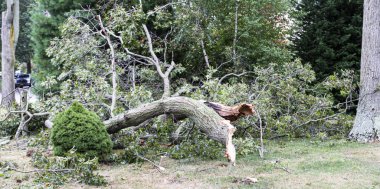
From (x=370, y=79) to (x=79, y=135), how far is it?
454cm

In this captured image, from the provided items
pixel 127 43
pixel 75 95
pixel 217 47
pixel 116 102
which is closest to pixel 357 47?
pixel 217 47

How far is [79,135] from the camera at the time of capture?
459 centimetres

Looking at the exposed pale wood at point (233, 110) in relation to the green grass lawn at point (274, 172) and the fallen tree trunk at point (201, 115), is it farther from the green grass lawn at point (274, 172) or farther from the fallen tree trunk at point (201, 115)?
the green grass lawn at point (274, 172)

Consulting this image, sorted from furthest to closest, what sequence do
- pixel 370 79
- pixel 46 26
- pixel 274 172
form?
pixel 46 26, pixel 370 79, pixel 274 172

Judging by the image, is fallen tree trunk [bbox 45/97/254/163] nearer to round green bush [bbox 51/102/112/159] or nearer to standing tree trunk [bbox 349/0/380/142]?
round green bush [bbox 51/102/112/159]

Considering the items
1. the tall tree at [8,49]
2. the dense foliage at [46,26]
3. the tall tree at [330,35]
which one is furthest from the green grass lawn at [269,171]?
the dense foliage at [46,26]

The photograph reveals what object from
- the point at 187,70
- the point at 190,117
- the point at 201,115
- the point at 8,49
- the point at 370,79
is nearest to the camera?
the point at 201,115

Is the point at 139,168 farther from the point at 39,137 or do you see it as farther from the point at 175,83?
the point at 175,83

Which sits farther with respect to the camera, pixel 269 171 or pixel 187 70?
pixel 187 70

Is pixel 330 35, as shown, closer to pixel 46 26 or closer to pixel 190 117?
pixel 190 117

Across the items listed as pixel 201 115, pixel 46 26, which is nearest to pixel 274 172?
pixel 201 115

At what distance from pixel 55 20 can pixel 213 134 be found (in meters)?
6.73

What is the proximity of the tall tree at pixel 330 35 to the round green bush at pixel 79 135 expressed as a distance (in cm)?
644

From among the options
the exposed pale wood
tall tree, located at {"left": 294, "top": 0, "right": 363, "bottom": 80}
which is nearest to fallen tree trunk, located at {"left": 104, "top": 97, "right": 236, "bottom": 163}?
the exposed pale wood
